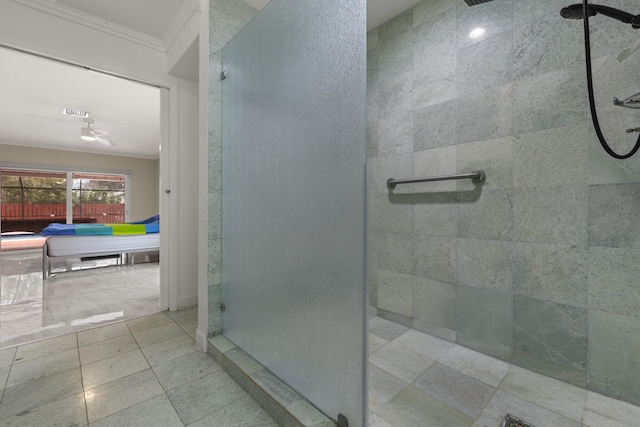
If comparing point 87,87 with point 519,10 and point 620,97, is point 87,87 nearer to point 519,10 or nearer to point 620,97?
point 519,10

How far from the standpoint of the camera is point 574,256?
1.29 metres

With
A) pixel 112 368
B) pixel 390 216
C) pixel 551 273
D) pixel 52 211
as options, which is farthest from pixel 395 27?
pixel 52 211

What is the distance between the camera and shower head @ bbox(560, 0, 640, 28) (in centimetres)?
94

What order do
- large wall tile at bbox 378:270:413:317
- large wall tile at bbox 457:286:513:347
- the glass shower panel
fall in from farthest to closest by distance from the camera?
large wall tile at bbox 378:270:413:317 → large wall tile at bbox 457:286:513:347 → the glass shower panel

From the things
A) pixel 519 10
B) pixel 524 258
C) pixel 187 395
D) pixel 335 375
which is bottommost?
pixel 187 395

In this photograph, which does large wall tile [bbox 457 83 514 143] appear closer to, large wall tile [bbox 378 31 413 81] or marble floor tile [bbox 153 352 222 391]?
large wall tile [bbox 378 31 413 81]

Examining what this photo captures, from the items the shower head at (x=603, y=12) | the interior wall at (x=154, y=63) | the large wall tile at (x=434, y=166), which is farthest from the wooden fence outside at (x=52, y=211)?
the shower head at (x=603, y=12)

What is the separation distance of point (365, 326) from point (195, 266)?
2.00 meters

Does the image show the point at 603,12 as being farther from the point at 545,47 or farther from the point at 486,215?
the point at 486,215

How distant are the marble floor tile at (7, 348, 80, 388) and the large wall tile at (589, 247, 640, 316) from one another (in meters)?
2.65

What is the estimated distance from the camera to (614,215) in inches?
46.5

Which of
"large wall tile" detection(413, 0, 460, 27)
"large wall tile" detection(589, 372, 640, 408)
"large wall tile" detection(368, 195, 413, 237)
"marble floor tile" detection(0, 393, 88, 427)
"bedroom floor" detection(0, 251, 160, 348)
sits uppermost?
"large wall tile" detection(413, 0, 460, 27)

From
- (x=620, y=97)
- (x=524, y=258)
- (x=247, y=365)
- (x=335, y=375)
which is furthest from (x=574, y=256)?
(x=247, y=365)

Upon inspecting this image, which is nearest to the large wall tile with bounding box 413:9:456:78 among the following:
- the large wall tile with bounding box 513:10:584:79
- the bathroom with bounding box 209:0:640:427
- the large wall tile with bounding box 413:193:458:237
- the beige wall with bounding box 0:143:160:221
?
the bathroom with bounding box 209:0:640:427
